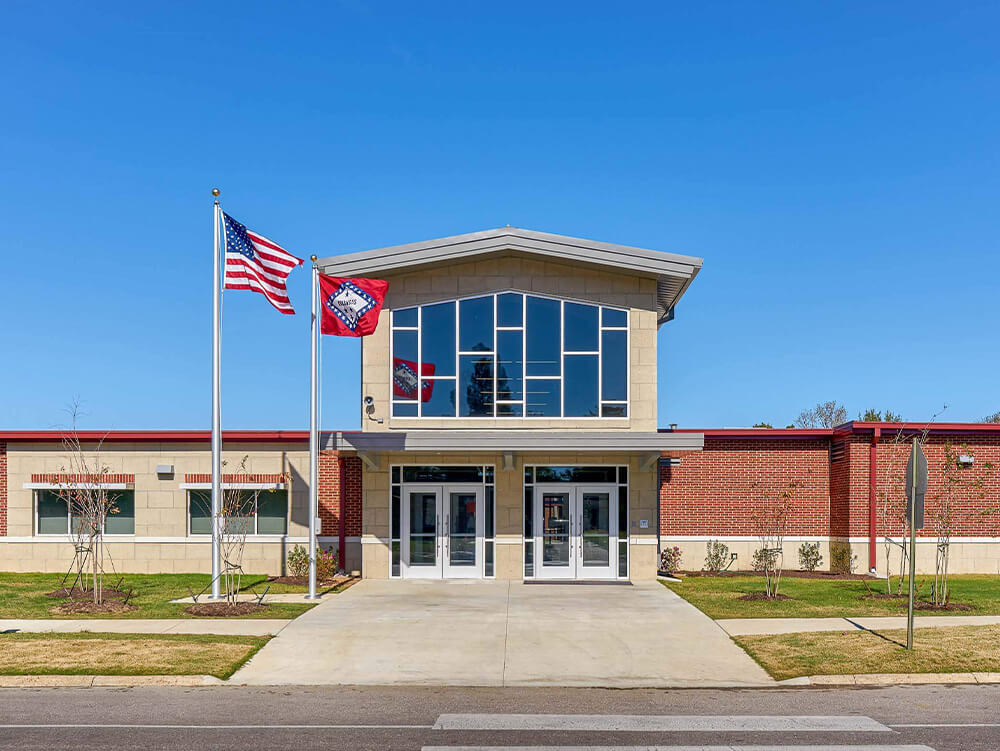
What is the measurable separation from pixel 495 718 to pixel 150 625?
29.3 feet

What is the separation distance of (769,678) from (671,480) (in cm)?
1459

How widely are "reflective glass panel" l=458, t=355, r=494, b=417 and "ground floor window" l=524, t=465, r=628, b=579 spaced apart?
204 centimetres

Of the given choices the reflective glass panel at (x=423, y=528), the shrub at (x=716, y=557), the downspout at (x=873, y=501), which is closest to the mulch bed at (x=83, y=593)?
the reflective glass panel at (x=423, y=528)

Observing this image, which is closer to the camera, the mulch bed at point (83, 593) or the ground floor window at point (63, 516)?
the mulch bed at point (83, 593)

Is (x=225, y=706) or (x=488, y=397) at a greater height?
(x=488, y=397)

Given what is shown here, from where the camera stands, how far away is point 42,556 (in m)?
27.1

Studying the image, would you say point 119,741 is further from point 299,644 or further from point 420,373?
point 420,373

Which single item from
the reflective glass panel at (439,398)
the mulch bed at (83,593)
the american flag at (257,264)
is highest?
the american flag at (257,264)

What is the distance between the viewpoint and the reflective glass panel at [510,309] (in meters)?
25.4

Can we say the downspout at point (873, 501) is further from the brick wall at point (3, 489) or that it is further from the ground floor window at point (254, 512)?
the brick wall at point (3, 489)

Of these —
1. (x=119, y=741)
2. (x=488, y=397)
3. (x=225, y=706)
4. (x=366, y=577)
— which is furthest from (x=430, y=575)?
(x=119, y=741)

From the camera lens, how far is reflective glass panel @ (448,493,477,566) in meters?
25.6

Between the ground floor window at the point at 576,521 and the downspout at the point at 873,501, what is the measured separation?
674cm

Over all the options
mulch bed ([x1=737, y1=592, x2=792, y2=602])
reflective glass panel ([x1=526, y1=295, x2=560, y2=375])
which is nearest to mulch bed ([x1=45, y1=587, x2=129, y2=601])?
reflective glass panel ([x1=526, y1=295, x2=560, y2=375])
